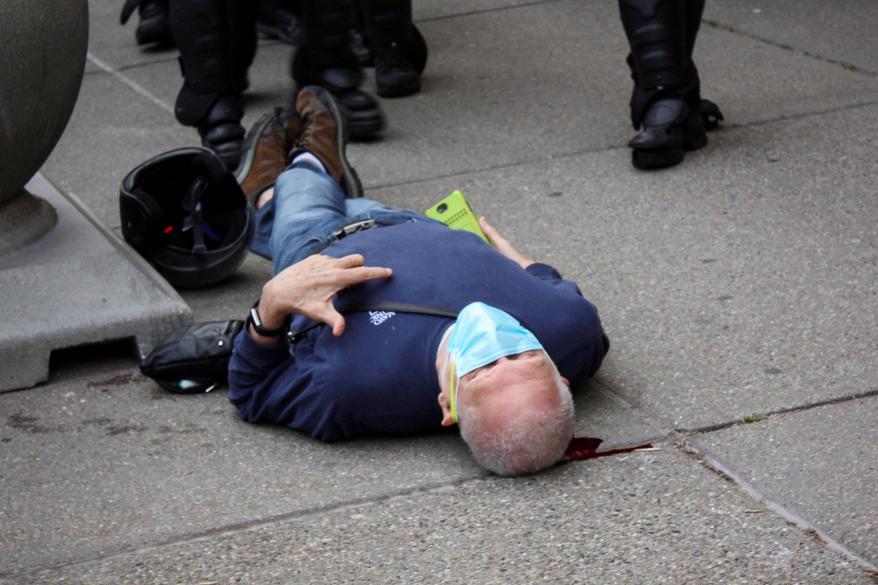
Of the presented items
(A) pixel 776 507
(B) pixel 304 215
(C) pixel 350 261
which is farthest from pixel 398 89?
(A) pixel 776 507

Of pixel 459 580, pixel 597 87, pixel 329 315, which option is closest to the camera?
pixel 459 580

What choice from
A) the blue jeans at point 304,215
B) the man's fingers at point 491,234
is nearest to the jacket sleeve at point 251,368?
the blue jeans at point 304,215

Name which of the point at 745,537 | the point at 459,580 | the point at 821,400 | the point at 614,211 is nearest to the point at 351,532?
the point at 459,580

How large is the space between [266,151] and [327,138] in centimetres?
21

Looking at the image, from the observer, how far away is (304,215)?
4.18 metres

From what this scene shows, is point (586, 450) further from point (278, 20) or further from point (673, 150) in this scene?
point (278, 20)

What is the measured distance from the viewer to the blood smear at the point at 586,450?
324cm

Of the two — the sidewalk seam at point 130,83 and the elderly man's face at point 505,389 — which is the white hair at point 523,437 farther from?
the sidewalk seam at point 130,83

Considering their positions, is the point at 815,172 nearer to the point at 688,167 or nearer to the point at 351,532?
the point at 688,167

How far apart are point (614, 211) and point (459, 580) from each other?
2305 millimetres

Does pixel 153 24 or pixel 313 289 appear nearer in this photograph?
pixel 313 289

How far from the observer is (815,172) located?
5039 millimetres

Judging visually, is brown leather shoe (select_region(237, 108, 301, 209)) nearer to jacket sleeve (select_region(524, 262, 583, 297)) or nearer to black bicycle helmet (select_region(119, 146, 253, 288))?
black bicycle helmet (select_region(119, 146, 253, 288))

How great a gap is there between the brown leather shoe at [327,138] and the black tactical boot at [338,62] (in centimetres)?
70
